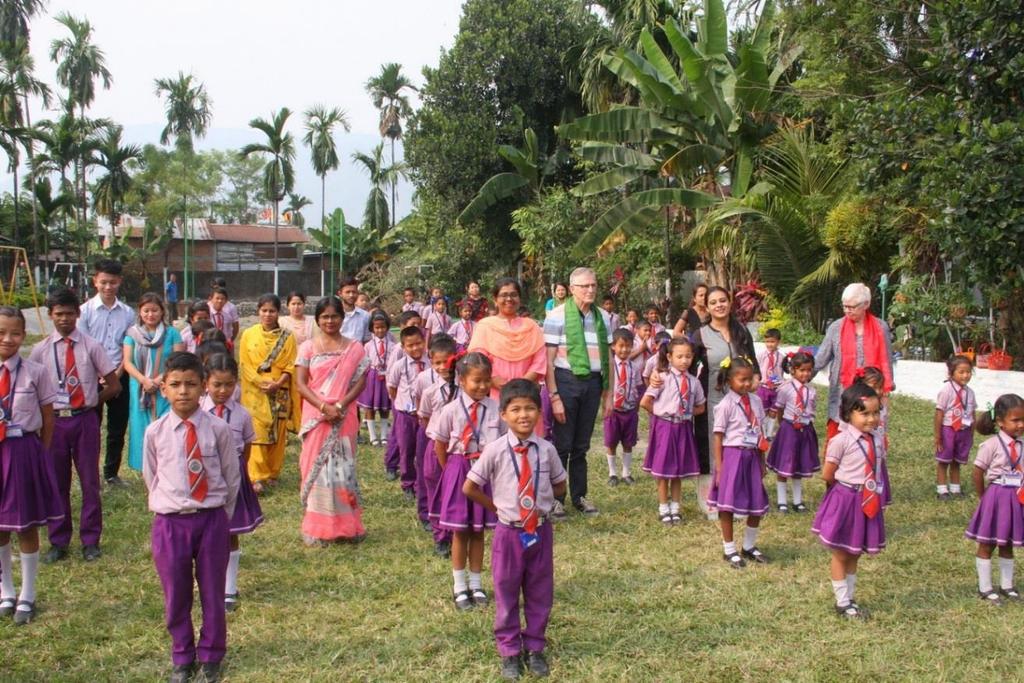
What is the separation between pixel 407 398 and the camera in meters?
7.00

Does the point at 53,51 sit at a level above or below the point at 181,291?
above

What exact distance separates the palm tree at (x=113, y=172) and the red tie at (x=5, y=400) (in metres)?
36.1

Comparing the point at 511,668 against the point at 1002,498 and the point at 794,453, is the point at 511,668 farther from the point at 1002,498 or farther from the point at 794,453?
the point at 794,453

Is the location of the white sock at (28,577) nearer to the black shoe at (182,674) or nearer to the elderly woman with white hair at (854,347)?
the black shoe at (182,674)

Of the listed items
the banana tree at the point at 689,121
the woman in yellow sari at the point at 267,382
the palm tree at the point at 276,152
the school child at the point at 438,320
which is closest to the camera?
the woman in yellow sari at the point at 267,382

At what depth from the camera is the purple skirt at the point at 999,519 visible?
4.95m

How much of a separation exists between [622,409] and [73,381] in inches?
179

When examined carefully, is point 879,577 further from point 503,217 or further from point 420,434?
point 503,217

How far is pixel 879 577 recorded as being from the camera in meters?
5.45

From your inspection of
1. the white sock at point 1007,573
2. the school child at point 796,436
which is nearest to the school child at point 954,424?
the school child at point 796,436

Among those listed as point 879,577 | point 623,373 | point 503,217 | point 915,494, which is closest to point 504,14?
point 503,217

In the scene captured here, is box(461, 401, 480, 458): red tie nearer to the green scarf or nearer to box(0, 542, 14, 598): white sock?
the green scarf

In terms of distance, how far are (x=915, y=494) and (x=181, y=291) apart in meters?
34.1

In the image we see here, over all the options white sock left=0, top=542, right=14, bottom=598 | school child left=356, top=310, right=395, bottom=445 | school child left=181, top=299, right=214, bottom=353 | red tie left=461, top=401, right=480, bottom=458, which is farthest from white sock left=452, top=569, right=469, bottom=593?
school child left=356, top=310, right=395, bottom=445
